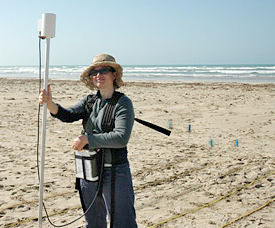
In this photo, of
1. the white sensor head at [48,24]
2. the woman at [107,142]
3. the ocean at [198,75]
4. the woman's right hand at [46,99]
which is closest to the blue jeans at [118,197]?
the woman at [107,142]

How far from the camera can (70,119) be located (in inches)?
107

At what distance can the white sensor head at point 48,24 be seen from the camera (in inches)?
95.6

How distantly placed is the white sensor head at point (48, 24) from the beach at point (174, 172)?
2.11 m

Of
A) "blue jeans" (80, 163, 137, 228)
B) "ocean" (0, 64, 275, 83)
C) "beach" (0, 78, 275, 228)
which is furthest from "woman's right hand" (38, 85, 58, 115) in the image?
"ocean" (0, 64, 275, 83)

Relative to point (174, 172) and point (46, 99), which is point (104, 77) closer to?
point (46, 99)

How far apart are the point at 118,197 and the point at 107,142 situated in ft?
1.47

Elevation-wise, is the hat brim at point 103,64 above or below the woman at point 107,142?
above

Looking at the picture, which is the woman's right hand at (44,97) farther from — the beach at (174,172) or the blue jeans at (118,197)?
the beach at (174,172)

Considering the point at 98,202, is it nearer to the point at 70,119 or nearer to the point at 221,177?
the point at 70,119

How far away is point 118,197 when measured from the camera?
251 centimetres

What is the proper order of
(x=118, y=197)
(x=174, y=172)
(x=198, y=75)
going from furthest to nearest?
(x=198, y=75)
(x=174, y=172)
(x=118, y=197)

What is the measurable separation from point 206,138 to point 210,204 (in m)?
3.80

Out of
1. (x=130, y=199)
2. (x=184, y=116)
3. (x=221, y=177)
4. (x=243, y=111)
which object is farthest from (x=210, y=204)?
(x=243, y=111)

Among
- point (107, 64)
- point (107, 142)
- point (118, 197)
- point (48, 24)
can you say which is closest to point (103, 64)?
point (107, 64)
